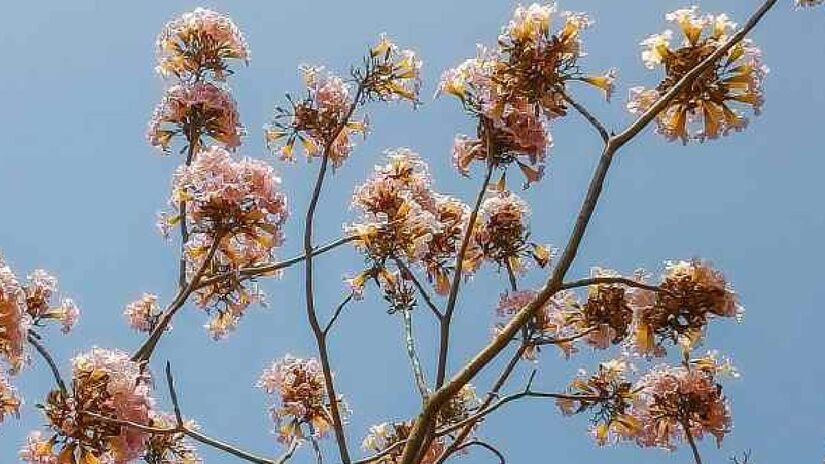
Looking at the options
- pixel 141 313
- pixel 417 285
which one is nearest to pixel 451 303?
pixel 417 285

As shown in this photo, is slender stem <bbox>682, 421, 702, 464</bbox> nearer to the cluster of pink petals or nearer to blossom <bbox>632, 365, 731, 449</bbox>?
blossom <bbox>632, 365, 731, 449</bbox>

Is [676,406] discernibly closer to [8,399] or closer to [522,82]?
[522,82]

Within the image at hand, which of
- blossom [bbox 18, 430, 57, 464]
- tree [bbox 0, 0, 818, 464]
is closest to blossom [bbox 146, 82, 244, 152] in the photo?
tree [bbox 0, 0, 818, 464]

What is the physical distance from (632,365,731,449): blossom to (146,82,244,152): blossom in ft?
10.1

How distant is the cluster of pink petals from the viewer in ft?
16.2

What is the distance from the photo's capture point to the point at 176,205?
6.30m

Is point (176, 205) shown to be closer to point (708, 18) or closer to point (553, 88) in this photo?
point (553, 88)

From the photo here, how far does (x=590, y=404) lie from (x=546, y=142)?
1580 millimetres

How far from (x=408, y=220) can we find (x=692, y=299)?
5.64ft

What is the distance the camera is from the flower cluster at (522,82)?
224 inches

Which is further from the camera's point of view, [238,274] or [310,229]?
[238,274]

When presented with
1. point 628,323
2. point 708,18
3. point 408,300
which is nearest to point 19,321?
point 408,300

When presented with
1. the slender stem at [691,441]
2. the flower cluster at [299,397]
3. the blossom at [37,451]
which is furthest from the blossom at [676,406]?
the blossom at [37,451]

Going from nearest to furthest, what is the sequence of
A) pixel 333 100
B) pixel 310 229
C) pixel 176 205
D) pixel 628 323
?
pixel 310 229
pixel 628 323
pixel 176 205
pixel 333 100
